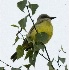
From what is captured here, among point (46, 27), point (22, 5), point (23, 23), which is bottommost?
point (46, 27)

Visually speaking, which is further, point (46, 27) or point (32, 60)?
point (46, 27)

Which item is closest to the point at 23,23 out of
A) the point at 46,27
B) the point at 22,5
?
the point at 22,5

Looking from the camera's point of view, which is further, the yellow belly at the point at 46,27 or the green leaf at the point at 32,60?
the yellow belly at the point at 46,27

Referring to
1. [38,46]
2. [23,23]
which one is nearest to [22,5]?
[23,23]

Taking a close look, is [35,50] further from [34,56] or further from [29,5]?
[29,5]

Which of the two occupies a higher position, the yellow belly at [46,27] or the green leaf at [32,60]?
the green leaf at [32,60]

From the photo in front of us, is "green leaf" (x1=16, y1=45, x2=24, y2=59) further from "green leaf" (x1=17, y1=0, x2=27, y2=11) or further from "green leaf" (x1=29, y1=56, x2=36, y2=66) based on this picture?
"green leaf" (x1=17, y1=0, x2=27, y2=11)

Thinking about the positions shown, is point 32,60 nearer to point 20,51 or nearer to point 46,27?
point 20,51

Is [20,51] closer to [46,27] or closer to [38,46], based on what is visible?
[38,46]

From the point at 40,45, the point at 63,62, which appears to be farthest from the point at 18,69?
the point at 63,62

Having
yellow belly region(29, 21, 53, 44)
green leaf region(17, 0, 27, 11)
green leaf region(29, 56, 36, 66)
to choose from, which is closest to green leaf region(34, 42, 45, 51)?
green leaf region(29, 56, 36, 66)

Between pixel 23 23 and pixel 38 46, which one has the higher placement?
pixel 23 23

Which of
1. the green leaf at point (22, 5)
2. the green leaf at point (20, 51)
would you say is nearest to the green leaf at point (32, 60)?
→ the green leaf at point (20, 51)

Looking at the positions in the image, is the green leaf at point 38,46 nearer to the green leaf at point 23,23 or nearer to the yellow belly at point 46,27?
the green leaf at point 23,23
